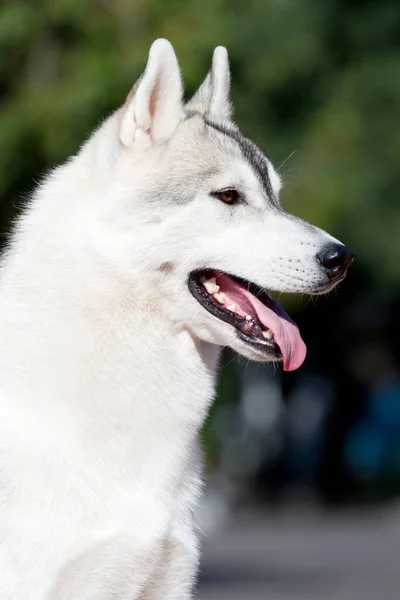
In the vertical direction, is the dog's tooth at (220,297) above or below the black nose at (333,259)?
below

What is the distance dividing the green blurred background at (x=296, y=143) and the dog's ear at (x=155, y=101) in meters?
2.86

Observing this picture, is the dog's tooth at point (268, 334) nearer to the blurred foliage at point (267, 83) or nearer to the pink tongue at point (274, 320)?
the pink tongue at point (274, 320)

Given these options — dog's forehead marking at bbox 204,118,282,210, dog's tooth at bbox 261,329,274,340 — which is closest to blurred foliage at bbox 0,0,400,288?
dog's forehead marking at bbox 204,118,282,210

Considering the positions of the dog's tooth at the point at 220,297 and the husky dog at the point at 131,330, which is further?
the dog's tooth at the point at 220,297

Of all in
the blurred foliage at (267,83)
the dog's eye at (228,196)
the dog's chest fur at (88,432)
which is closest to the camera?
the dog's chest fur at (88,432)

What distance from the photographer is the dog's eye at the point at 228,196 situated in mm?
5910

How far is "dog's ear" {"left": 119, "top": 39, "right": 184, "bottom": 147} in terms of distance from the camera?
580 cm

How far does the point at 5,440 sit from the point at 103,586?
2.18ft

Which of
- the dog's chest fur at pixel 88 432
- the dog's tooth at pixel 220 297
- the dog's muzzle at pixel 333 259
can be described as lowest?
the dog's chest fur at pixel 88 432

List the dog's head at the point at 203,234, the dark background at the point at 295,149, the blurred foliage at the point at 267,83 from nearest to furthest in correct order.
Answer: the dog's head at the point at 203,234
the blurred foliage at the point at 267,83
the dark background at the point at 295,149

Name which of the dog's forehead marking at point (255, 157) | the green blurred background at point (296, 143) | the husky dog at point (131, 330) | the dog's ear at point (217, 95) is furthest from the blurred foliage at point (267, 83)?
the husky dog at point (131, 330)

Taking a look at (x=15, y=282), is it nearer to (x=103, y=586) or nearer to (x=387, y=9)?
(x=103, y=586)

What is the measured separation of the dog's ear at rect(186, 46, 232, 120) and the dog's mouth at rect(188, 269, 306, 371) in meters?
0.97

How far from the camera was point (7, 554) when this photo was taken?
5.18 meters
